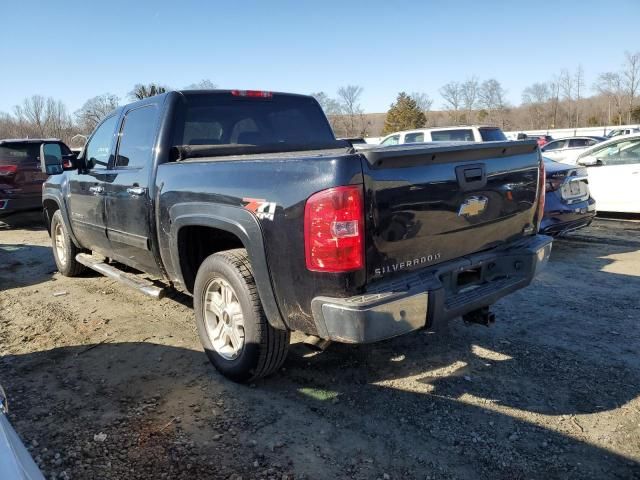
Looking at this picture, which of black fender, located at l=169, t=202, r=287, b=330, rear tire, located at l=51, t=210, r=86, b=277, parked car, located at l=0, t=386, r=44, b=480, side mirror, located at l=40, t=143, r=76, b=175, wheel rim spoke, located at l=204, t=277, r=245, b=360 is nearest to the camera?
parked car, located at l=0, t=386, r=44, b=480

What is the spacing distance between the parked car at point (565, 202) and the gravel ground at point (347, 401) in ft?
5.94

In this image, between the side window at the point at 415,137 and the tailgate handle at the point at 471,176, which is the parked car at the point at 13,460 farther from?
the side window at the point at 415,137

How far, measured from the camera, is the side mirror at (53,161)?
17.6 ft

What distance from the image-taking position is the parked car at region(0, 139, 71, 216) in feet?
32.6

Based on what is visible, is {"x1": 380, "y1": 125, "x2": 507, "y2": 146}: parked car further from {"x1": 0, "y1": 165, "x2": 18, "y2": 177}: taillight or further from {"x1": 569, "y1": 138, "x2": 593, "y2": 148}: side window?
{"x1": 569, "y1": 138, "x2": 593, "y2": 148}: side window

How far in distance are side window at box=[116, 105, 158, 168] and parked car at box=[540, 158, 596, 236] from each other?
4904 mm

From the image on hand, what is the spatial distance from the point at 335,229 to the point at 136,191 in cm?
223

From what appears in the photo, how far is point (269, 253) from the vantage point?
9.23 feet

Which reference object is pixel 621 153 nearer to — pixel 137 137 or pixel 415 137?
pixel 415 137

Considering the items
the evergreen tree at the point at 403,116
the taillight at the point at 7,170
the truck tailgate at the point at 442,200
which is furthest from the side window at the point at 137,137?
the evergreen tree at the point at 403,116

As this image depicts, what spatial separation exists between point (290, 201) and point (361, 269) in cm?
52

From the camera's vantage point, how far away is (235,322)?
3395 mm

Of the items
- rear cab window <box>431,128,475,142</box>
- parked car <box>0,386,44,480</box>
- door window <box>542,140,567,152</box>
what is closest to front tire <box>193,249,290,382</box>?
parked car <box>0,386,44,480</box>

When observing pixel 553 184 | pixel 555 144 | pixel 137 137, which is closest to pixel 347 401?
pixel 137 137
